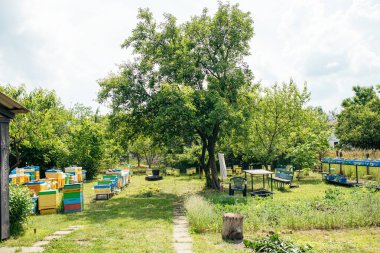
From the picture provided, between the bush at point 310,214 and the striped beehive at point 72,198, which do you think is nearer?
the bush at point 310,214

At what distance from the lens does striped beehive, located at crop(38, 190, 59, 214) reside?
12.7 metres

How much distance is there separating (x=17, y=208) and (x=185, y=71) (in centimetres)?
1065

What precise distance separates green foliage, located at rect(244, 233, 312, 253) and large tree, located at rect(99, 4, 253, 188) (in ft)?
30.0

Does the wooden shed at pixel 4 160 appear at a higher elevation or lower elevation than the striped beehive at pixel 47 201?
higher

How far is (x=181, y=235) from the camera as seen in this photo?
9219 millimetres

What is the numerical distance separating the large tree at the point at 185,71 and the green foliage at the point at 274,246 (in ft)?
30.0

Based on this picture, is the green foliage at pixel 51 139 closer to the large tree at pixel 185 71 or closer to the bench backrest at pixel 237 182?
the large tree at pixel 185 71

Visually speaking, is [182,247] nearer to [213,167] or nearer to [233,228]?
[233,228]

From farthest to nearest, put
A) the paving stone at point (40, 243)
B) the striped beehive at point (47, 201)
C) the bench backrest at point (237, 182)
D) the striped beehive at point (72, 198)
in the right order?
the bench backrest at point (237, 182), the striped beehive at point (72, 198), the striped beehive at point (47, 201), the paving stone at point (40, 243)

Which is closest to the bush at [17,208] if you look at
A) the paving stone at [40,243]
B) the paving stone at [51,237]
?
the paving stone at [51,237]

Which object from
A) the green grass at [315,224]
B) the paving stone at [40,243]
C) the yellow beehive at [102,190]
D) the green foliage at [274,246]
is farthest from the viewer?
the yellow beehive at [102,190]

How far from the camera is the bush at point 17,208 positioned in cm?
948

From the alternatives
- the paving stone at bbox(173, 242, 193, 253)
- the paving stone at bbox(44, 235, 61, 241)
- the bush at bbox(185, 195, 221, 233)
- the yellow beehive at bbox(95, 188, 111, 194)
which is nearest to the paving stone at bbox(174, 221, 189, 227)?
the bush at bbox(185, 195, 221, 233)

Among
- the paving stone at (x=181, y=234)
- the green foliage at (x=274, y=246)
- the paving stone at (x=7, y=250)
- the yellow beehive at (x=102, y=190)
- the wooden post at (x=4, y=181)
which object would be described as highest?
the wooden post at (x=4, y=181)
